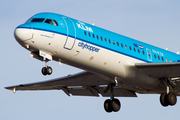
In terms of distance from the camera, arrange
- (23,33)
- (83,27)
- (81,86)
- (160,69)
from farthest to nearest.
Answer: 1. (81,86)
2. (160,69)
3. (83,27)
4. (23,33)

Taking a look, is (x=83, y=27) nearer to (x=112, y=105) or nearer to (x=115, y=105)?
(x=112, y=105)

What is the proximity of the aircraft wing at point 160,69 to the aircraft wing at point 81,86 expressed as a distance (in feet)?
10.2

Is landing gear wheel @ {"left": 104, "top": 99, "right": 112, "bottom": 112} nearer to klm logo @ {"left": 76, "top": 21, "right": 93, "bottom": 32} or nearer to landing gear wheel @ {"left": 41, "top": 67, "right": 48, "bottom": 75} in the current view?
klm logo @ {"left": 76, "top": 21, "right": 93, "bottom": 32}

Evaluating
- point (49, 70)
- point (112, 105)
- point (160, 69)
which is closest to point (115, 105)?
point (112, 105)

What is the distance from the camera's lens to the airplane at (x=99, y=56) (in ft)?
91.1

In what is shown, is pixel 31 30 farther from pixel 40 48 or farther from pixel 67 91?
pixel 67 91

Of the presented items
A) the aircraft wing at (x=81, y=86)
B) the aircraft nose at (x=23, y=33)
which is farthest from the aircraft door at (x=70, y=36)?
the aircraft wing at (x=81, y=86)

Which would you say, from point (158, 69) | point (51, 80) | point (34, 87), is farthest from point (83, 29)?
point (34, 87)

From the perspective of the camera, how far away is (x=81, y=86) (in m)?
39.0

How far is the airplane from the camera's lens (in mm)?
27766

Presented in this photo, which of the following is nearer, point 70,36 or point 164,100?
point 70,36

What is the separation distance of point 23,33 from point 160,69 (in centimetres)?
1170

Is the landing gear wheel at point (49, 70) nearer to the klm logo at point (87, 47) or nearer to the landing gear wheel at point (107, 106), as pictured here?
the klm logo at point (87, 47)

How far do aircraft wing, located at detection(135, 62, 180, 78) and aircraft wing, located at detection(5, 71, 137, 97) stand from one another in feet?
10.2
